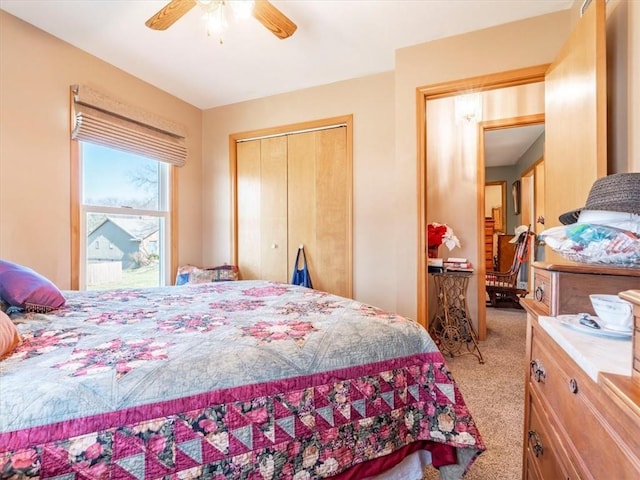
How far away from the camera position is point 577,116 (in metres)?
1.55

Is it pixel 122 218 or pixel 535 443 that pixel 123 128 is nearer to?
pixel 122 218

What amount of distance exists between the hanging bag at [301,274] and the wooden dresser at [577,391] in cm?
211

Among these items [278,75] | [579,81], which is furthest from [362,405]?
[278,75]

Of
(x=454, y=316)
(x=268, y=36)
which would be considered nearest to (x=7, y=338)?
(x=268, y=36)

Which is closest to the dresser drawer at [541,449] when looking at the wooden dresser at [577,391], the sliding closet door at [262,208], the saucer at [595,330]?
the wooden dresser at [577,391]

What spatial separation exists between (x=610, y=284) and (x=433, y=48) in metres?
2.18

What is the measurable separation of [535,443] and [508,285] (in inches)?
161

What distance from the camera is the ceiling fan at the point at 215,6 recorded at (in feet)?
5.36

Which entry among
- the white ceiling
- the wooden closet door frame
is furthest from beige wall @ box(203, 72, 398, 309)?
the white ceiling

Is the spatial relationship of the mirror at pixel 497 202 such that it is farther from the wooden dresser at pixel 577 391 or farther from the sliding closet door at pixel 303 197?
the wooden dresser at pixel 577 391

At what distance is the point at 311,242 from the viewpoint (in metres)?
3.15

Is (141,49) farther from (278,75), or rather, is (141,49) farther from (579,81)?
(579,81)

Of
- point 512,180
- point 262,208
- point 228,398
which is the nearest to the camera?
point 228,398

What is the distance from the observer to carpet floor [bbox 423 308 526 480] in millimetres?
1468
